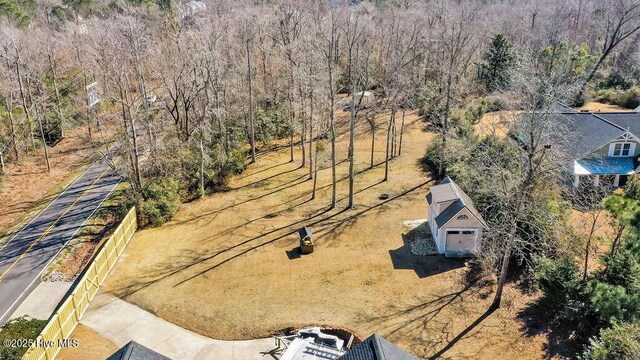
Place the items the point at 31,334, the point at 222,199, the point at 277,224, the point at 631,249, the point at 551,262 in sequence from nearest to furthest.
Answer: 1. the point at 631,249
2. the point at 31,334
3. the point at 551,262
4. the point at 277,224
5. the point at 222,199

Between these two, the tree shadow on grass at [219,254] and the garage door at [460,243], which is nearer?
the tree shadow on grass at [219,254]

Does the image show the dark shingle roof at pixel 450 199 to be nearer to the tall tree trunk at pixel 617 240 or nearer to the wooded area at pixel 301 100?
the wooded area at pixel 301 100

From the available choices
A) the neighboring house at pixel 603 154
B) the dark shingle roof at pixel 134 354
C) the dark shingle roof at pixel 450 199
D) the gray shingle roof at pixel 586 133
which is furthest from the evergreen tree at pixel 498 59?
the dark shingle roof at pixel 134 354

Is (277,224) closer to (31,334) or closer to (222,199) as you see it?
(222,199)

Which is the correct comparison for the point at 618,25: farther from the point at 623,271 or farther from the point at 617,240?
the point at 623,271

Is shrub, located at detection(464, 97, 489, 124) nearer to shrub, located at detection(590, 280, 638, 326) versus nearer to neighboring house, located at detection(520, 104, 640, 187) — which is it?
neighboring house, located at detection(520, 104, 640, 187)

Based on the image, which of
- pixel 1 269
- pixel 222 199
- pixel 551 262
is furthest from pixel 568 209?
pixel 1 269
